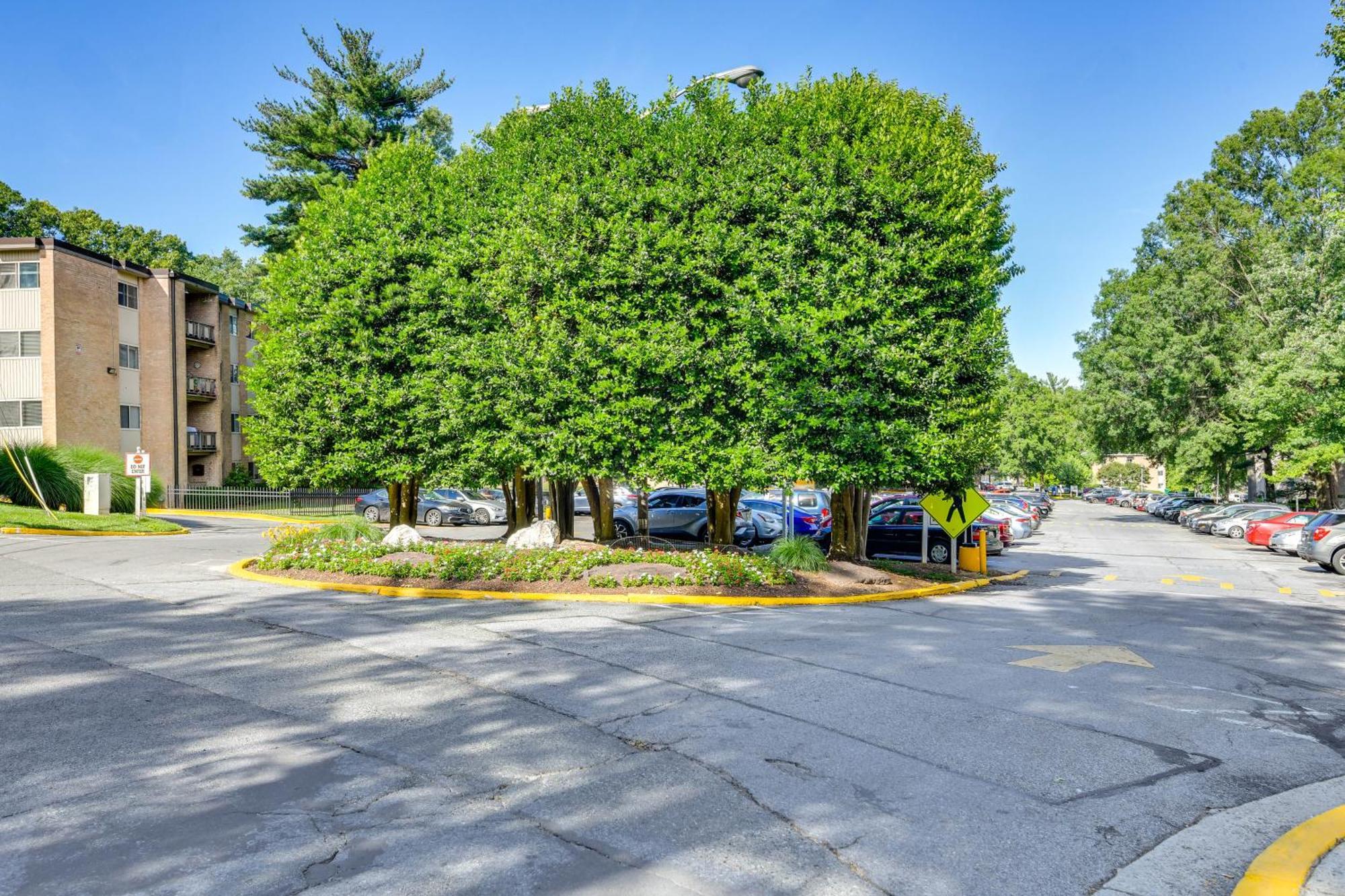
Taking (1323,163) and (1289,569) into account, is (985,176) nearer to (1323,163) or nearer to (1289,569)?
(1289,569)

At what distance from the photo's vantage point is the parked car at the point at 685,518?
2455 centimetres

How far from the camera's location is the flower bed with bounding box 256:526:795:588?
569 inches

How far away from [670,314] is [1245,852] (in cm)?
1230

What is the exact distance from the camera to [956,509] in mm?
17828

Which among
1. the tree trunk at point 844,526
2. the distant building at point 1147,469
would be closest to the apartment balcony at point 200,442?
the tree trunk at point 844,526

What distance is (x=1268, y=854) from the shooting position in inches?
179

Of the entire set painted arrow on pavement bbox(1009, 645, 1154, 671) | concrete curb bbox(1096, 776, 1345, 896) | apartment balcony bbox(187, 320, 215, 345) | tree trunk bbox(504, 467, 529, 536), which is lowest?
painted arrow on pavement bbox(1009, 645, 1154, 671)

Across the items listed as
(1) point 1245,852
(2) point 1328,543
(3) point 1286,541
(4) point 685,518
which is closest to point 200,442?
(4) point 685,518

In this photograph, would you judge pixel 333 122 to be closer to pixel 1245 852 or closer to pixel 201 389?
pixel 201 389

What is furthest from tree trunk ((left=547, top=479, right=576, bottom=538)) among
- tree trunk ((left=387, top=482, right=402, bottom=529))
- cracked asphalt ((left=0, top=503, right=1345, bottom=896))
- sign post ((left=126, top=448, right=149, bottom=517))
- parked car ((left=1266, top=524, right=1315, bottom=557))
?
parked car ((left=1266, top=524, right=1315, bottom=557))

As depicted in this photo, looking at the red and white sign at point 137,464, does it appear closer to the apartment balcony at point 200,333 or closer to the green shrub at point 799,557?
the apartment balcony at point 200,333

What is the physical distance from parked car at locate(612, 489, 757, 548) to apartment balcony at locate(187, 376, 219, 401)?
30.2 m

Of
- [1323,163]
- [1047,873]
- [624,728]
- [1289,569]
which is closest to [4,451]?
[624,728]

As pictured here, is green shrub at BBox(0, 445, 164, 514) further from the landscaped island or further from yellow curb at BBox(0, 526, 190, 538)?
the landscaped island
